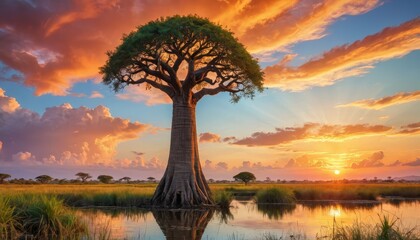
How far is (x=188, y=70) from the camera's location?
96.5ft

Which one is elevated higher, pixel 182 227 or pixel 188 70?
pixel 188 70

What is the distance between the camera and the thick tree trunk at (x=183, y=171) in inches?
1083

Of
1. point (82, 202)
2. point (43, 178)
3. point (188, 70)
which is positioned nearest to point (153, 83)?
point (188, 70)

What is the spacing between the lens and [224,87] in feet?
100

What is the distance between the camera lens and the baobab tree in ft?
90.6

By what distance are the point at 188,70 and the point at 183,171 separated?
7.18 m

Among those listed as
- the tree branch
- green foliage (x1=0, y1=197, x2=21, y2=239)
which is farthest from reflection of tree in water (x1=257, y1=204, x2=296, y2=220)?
green foliage (x1=0, y1=197, x2=21, y2=239)

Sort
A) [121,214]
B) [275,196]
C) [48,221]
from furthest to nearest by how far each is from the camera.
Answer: [275,196], [121,214], [48,221]

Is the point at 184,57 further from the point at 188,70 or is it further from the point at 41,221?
the point at 41,221

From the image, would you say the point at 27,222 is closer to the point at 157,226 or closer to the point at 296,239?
the point at 157,226

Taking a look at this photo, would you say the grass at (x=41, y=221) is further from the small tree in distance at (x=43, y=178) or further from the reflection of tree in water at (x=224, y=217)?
the small tree in distance at (x=43, y=178)

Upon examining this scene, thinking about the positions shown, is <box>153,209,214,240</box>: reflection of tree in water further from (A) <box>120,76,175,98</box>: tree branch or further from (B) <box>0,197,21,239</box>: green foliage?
(A) <box>120,76,175,98</box>: tree branch

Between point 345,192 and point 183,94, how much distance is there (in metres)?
18.3

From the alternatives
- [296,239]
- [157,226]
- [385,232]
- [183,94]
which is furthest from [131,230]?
[183,94]
